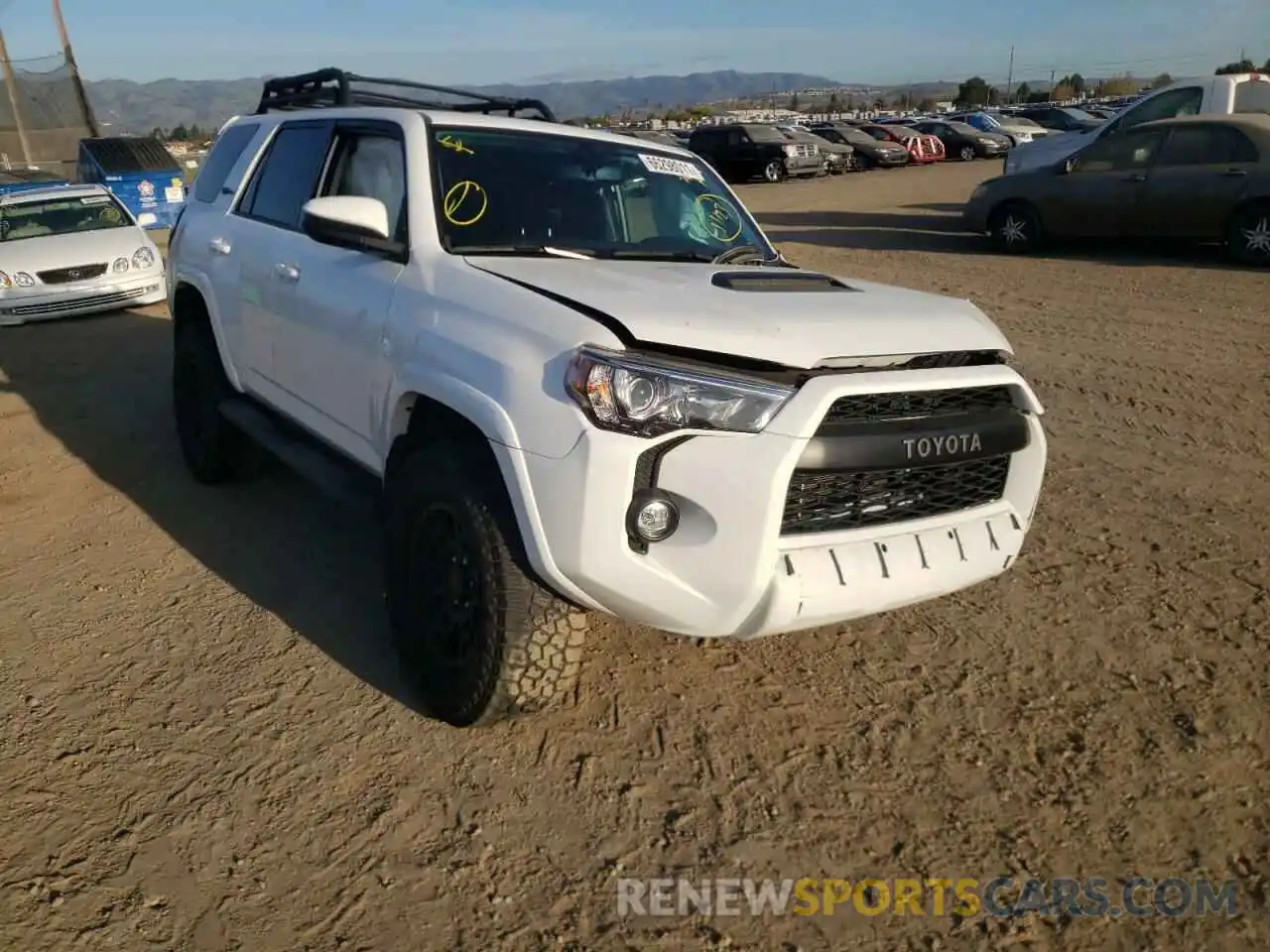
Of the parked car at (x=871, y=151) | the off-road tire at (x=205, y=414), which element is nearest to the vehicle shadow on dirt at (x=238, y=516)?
the off-road tire at (x=205, y=414)

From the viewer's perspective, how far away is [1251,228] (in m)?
11.5

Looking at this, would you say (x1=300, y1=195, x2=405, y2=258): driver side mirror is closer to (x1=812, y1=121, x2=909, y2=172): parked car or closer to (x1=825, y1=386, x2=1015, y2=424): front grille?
(x1=825, y1=386, x2=1015, y2=424): front grille

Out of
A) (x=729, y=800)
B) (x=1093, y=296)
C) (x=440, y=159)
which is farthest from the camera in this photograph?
(x=1093, y=296)

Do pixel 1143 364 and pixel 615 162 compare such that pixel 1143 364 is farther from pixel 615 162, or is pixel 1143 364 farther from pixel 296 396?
pixel 296 396

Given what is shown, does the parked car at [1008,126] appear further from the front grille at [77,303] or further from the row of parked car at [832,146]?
the front grille at [77,303]

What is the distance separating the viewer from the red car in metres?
33.4

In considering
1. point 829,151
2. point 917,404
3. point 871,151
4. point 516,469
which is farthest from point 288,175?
point 871,151

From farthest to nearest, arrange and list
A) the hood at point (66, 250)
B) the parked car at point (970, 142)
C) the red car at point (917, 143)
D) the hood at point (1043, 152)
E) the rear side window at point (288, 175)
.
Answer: the parked car at point (970, 142)
the red car at point (917, 143)
the hood at point (1043, 152)
the hood at point (66, 250)
the rear side window at point (288, 175)

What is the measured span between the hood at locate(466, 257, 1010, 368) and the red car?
3215cm

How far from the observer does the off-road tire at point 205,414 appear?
17.1 ft

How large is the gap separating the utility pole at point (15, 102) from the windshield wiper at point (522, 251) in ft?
79.3

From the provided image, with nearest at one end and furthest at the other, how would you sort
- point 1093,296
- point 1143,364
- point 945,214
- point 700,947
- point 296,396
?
1. point 700,947
2. point 296,396
3. point 1143,364
4. point 1093,296
5. point 945,214

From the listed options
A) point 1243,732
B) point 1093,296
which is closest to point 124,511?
point 1243,732

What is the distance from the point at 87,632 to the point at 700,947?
2781 millimetres
